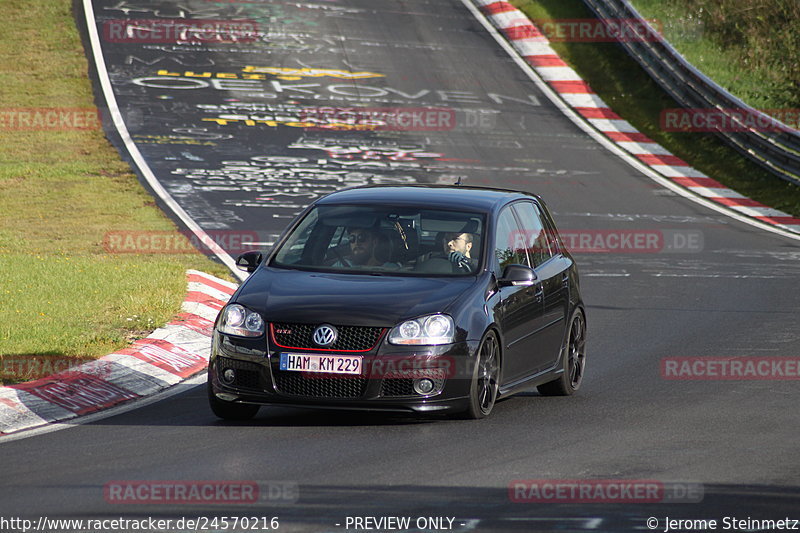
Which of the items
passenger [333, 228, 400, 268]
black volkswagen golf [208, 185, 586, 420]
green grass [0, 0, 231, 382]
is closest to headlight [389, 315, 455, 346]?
black volkswagen golf [208, 185, 586, 420]

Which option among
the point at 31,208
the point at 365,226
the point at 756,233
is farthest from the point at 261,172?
the point at 365,226

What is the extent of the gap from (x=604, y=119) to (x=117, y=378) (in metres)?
21.9

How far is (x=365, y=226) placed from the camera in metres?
10.3

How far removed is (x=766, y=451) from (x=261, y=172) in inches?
685

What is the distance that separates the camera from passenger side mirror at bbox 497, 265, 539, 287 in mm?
9938

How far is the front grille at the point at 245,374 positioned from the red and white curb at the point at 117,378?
1348mm

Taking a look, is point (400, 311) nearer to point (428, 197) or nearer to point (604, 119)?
point (428, 197)

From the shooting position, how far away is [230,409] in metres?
9.57

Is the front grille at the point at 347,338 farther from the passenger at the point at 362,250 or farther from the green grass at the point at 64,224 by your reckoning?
the green grass at the point at 64,224

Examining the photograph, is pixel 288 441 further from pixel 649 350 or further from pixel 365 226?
pixel 649 350

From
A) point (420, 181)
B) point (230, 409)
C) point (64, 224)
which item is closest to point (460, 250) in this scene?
point (230, 409)

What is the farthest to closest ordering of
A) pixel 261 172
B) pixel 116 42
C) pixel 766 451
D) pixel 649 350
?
pixel 116 42 → pixel 261 172 → pixel 649 350 → pixel 766 451

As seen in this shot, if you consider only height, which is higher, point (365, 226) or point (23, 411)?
point (365, 226)

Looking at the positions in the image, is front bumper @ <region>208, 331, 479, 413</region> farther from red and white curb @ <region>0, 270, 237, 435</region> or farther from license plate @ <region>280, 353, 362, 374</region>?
red and white curb @ <region>0, 270, 237, 435</region>
